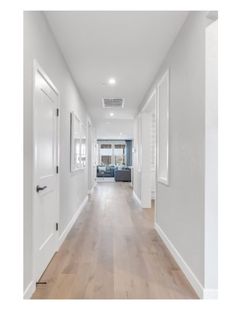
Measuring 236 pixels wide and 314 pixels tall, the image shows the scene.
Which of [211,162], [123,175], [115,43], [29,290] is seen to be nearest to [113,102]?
[115,43]

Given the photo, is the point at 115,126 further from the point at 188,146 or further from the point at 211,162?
the point at 211,162

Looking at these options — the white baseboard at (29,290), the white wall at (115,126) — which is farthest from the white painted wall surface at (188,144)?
the white wall at (115,126)

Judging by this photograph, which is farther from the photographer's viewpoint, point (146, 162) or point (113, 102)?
point (113, 102)

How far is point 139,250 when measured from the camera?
3.44 meters

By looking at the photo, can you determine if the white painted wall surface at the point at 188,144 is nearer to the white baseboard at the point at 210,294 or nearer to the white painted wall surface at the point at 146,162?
the white baseboard at the point at 210,294

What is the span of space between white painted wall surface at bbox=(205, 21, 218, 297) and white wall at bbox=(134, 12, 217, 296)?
0.06 m

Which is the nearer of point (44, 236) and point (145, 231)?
point (44, 236)

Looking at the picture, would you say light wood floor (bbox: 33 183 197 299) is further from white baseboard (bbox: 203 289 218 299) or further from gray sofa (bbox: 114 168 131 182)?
gray sofa (bbox: 114 168 131 182)

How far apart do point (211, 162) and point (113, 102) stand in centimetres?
484

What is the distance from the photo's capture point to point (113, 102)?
21.9 ft

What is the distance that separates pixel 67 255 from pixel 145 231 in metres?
1.55

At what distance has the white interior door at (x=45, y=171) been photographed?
2.46 meters
